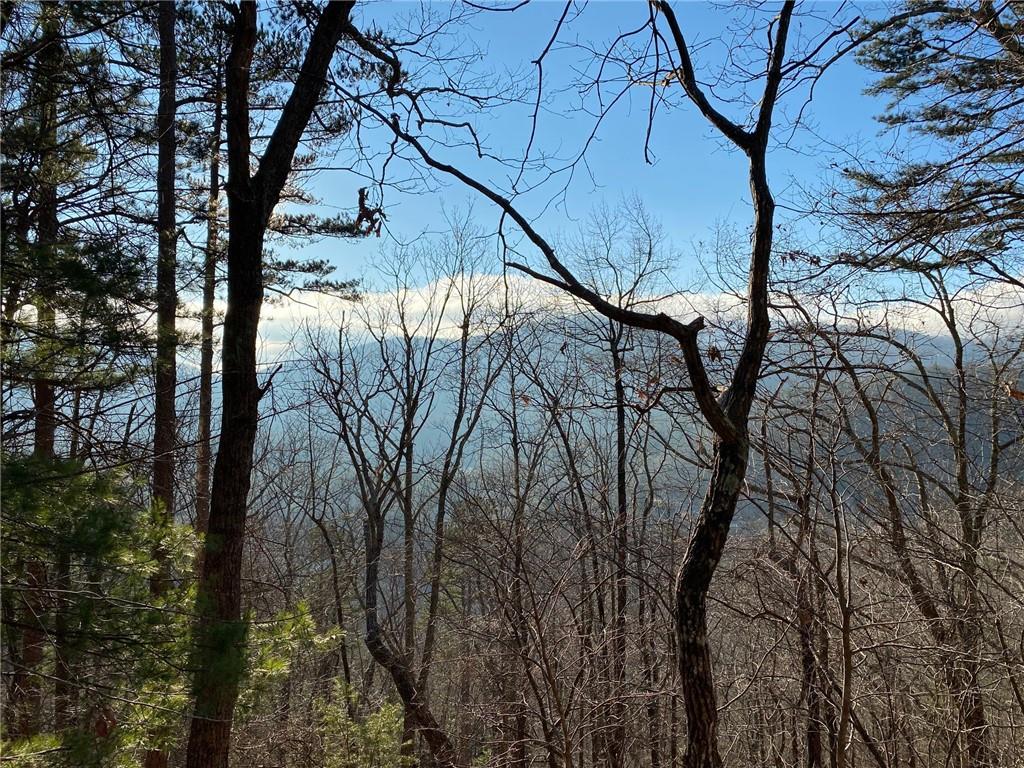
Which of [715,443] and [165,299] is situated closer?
[715,443]

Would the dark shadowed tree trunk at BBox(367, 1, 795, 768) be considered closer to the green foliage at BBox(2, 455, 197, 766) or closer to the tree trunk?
the green foliage at BBox(2, 455, 197, 766)

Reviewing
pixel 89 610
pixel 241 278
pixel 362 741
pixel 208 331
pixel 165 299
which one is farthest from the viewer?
pixel 208 331

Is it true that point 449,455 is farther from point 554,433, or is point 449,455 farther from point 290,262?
point 290,262

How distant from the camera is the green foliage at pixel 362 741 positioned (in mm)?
7488

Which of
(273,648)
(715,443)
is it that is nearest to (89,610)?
(273,648)

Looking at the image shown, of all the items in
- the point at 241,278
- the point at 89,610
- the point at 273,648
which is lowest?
the point at 273,648

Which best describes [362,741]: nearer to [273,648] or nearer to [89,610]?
[273,648]

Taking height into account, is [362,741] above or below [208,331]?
below

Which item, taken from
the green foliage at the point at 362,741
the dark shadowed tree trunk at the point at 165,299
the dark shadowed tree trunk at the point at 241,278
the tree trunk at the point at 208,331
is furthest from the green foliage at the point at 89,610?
the green foliage at the point at 362,741

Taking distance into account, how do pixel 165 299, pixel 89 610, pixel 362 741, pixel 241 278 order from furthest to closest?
pixel 362 741 → pixel 165 299 → pixel 241 278 → pixel 89 610

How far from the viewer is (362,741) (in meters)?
7.59

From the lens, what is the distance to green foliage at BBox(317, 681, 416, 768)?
7.49 meters

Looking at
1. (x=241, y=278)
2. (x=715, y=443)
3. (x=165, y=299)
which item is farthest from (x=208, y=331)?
(x=715, y=443)

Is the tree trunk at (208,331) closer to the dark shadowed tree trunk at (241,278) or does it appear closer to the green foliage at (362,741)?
the dark shadowed tree trunk at (241,278)
